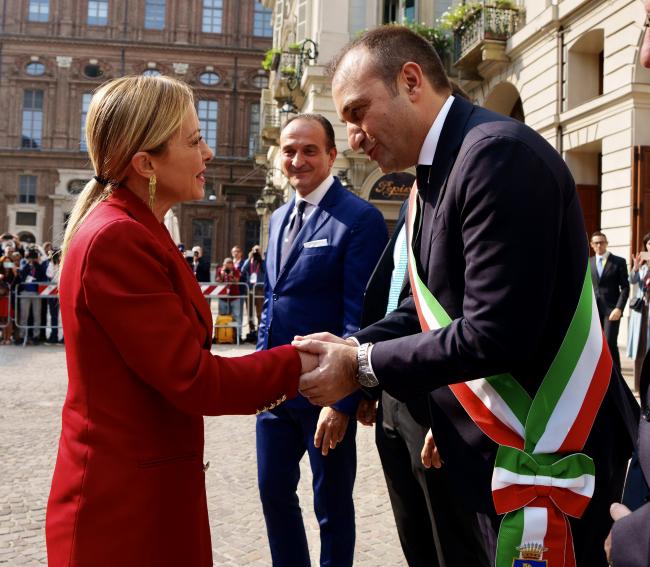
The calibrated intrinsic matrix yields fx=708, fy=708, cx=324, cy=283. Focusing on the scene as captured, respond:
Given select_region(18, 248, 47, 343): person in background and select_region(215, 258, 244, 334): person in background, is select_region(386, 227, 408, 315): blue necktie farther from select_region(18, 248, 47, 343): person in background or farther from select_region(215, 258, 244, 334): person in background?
select_region(18, 248, 47, 343): person in background

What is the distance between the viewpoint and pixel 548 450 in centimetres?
180

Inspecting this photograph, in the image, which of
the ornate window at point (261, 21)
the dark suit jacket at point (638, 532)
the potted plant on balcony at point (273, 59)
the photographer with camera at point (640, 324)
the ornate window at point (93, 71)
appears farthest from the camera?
the ornate window at point (261, 21)

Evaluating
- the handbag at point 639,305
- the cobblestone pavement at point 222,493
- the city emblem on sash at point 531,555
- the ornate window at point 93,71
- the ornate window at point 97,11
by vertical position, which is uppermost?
the ornate window at point 97,11

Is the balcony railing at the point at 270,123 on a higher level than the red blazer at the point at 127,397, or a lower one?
higher

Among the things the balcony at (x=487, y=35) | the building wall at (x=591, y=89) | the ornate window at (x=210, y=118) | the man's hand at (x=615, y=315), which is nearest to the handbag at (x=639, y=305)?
the man's hand at (x=615, y=315)

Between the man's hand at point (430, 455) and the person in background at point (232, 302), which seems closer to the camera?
the man's hand at point (430, 455)

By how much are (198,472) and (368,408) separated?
115 centimetres

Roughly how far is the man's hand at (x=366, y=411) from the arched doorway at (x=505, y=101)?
15495mm

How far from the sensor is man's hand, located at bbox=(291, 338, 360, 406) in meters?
2.10

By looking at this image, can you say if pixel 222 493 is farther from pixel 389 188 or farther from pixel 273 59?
pixel 273 59

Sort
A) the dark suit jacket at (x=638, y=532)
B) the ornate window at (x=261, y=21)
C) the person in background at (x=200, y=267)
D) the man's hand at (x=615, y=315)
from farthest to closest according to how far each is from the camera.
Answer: the ornate window at (x=261, y=21) → the person in background at (x=200, y=267) → the man's hand at (x=615, y=315) → the dark suit jacket at (x=638, y=532)

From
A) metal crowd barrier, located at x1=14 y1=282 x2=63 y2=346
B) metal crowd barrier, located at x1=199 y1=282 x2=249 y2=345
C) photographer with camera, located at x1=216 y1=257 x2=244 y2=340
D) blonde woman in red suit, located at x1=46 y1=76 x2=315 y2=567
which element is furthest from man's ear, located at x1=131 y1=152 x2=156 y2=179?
metal crowd barrier, located at x1=14 y1=282 x2=63 y2=346

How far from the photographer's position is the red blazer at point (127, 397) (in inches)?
68.2

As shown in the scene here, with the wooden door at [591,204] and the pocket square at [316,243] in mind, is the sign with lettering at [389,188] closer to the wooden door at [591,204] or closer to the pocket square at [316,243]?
the wooden door at [591,204]
